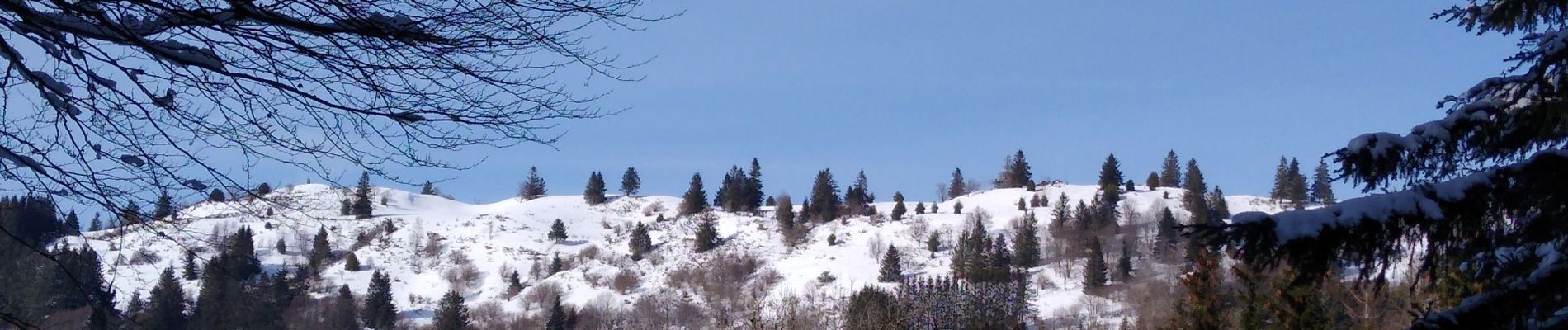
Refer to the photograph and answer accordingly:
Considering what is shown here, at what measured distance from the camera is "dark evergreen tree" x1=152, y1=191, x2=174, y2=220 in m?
3.65

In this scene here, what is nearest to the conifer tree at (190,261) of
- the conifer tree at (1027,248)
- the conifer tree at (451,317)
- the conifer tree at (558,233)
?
the conifer tree at (451,317)

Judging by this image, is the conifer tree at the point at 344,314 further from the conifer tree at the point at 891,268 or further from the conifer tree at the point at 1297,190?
the conifer tree at the point at 1297,190

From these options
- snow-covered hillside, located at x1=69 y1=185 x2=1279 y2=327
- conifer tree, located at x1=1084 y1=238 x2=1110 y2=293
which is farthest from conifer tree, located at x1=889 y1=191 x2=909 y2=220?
conifer tree, located at x1=1084 y1=238 x2=1110 y2=293

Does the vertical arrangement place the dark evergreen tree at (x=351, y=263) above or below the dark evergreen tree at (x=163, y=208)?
above

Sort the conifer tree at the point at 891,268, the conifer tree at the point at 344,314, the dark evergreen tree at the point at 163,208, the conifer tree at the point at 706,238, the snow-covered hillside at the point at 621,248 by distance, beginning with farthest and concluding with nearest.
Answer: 1. the conifer tree at the point at 706,238
2. the snow-covered hillside at the point at 621,248
3. the conifer tree at the point at 891,268
4. the conifer tree at the point at 344,314
5. the dark evergreen tree at the point at 163,208

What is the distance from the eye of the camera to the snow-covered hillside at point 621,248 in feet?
196

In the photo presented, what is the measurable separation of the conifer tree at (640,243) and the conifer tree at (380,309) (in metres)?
21.4

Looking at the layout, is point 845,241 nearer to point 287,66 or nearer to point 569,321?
point 569,321

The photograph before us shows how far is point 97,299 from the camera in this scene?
391 centimetres

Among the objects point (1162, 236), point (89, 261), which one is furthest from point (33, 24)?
point (1162, 236)

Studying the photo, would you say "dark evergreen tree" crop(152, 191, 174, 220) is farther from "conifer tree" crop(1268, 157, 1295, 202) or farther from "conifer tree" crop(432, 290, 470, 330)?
"conifer tree" crop(1268, 157, 1295, 202)

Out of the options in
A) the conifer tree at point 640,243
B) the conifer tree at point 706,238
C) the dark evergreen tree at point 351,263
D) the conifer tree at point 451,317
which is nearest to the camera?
the conifer tree at point 451,317

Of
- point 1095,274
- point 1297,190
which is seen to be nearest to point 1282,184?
point 1297,190

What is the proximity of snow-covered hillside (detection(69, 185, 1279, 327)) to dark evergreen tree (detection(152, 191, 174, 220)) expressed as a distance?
42.4m
